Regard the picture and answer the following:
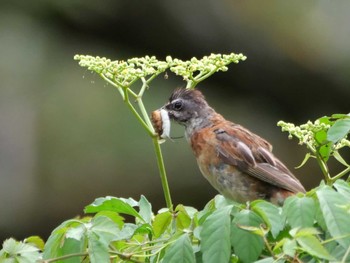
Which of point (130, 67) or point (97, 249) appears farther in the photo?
point (130, 67)

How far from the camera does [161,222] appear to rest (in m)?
2.46

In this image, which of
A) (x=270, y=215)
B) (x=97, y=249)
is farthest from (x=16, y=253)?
(x=270, y=215)

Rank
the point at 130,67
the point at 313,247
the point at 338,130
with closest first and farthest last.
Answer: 1. the point at 313,247
2. the point at 338,130
3. the point at 130,67

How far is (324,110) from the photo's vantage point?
900 centimetres

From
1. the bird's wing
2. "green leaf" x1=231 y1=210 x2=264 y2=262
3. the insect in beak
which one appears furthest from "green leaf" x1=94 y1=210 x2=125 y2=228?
the bird's wing

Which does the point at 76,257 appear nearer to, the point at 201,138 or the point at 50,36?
the point at 201,138

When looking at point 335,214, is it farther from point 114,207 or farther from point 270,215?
point 114,207

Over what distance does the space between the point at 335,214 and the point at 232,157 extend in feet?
5.83

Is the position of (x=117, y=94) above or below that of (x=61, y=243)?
above

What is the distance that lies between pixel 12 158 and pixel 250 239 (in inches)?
251

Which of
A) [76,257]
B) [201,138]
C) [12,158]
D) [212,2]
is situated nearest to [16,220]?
[12,158]

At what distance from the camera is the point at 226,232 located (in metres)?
2.13

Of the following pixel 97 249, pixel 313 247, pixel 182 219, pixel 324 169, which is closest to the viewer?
pixel 313 247

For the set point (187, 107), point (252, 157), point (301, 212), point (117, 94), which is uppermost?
point (117, 94)
